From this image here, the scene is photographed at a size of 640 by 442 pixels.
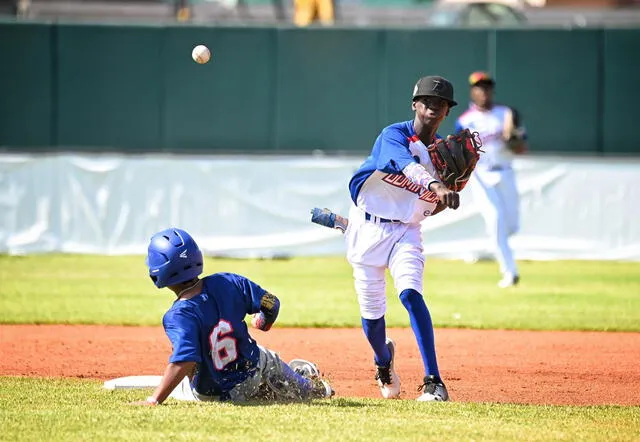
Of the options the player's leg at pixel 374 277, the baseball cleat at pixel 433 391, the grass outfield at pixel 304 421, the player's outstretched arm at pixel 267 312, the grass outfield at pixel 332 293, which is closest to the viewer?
the grass outfield at pixel 304 421

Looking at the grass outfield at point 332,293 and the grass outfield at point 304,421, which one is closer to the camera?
the grass outfield at point 304,421

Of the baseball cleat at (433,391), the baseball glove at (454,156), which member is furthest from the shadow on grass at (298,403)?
the baseball glove at (454,156)

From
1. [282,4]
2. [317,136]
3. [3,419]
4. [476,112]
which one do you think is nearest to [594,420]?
[3,419]

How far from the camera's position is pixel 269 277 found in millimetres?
14164

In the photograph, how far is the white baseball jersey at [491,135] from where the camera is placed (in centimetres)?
1354

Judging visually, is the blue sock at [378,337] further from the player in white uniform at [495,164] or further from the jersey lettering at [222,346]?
the player in white uniform at [495,164]

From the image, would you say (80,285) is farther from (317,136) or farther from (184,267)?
(184,267)

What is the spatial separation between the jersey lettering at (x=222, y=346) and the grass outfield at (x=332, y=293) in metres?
4.73

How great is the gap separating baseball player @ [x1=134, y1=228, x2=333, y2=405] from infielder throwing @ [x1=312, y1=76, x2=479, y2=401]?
2.58 ft

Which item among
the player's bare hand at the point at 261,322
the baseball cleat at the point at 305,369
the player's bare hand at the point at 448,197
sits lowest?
the baseball cleat at the point at 305,369

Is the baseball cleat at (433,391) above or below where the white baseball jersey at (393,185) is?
below

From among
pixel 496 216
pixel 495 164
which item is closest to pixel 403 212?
pixel 496 216

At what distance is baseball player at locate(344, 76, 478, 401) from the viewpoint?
6.80 m

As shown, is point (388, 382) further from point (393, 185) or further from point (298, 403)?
point (393, 185)
